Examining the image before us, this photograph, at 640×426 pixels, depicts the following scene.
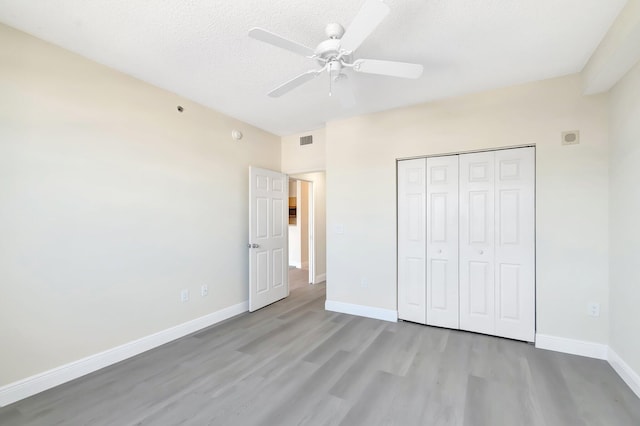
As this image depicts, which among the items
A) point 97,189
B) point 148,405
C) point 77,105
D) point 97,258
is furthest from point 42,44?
point 148,405

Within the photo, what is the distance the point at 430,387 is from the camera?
2.16m

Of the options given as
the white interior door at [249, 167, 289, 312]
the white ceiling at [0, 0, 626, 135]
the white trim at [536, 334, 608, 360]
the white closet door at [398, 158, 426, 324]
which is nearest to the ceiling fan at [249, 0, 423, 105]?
the white ceiling at [0, 0, 626, 135]

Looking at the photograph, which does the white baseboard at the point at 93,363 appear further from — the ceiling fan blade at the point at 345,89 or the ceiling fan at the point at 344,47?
the ceiling fan blade at the point at 345,89

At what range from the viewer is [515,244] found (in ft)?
9.48

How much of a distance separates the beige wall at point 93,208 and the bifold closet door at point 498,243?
3053mm

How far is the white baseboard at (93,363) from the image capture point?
2.00m

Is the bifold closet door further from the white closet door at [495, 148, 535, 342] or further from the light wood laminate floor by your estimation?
the light wood laminate floor

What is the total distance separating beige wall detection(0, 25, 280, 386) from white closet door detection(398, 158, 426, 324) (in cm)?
237

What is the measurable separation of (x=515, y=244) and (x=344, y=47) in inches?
103

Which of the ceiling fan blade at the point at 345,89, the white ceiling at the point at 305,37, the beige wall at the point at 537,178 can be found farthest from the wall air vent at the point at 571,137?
the ceiling fan blade at the point at 345,89

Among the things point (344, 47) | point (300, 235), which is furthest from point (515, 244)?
point (300, 235)

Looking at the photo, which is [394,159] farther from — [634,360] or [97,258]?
[97,258]

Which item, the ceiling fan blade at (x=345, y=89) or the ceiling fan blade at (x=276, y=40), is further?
the ceiling fan blade at (x=345, y=89)

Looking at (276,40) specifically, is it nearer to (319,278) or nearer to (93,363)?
(93,363)
